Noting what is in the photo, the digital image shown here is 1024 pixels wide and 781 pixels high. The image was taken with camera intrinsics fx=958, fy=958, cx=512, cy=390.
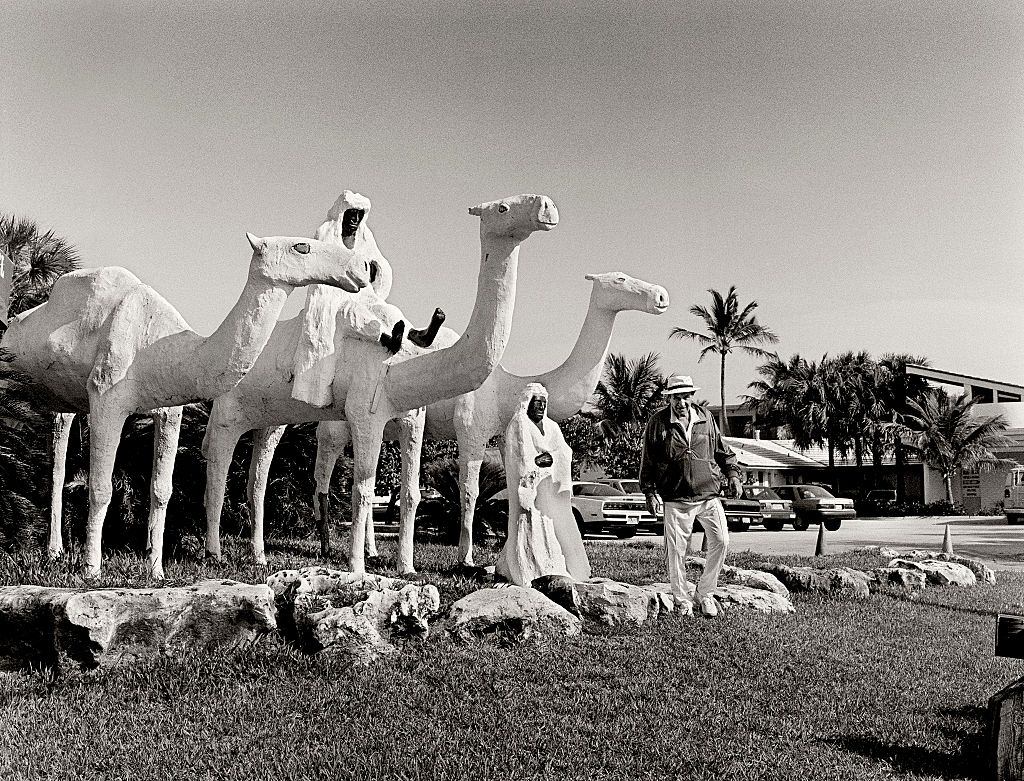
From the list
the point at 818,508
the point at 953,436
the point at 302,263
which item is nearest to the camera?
the point at 302,263

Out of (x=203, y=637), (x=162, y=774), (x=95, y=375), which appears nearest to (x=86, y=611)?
(x=203, y=637)

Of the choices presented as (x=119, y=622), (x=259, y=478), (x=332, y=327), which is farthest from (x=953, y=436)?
(x=119, y=622)

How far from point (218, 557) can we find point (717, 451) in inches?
209

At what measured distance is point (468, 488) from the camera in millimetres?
10422

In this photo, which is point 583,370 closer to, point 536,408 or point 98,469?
point 536,408

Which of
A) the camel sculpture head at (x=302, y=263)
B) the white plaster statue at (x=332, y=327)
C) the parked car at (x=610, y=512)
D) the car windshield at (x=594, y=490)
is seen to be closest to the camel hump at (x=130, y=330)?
the white plaster statue at (x=332, y=327)

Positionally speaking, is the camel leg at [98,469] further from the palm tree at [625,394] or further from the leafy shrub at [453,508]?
the palm tree at [625,394]

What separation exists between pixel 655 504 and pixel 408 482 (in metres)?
2.70

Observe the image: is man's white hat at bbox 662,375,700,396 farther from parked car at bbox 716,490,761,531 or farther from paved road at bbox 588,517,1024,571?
parked car at bbox 716,490,761,531

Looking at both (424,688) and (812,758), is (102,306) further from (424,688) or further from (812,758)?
(812,758)

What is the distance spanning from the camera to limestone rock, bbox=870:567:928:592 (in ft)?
37.2

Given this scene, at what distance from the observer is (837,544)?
808 inches

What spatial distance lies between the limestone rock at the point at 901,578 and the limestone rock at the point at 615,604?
4.59m

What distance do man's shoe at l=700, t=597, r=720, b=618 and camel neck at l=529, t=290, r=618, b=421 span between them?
3.30 m
